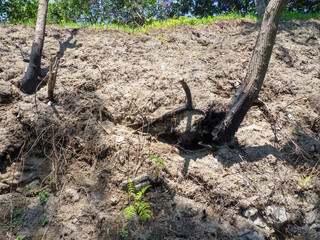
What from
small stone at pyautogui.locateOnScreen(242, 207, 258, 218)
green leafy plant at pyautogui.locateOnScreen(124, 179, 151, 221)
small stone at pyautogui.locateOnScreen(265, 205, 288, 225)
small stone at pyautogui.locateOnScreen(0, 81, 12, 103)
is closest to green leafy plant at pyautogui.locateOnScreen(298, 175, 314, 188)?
small stone at pyautogui.locateOnScreen(265, 205, 288, 225)

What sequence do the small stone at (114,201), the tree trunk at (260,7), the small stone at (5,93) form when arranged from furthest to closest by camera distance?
the tree trunk at (260,7)
the small stone at (5,93)
the small stone at (114,201)

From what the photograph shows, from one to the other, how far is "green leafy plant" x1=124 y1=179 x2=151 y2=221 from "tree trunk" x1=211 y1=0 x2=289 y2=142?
1517 mm

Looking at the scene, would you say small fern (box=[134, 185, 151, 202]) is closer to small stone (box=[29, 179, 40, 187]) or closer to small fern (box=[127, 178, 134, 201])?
small fern (box=[127, 178, 134, 201])

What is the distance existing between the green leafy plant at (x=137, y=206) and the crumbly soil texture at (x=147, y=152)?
4 centimetres

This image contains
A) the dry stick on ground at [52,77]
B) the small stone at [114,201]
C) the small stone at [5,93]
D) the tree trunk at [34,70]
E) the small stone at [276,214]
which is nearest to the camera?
the small stone at [276,214]

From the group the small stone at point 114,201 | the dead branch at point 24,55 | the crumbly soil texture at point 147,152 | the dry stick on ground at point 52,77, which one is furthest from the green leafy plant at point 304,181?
the dead branch at point 24,55

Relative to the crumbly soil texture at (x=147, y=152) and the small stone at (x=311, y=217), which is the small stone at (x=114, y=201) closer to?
the crumbly soil texture at (x=147, y=152)

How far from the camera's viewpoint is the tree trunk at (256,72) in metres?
3.17

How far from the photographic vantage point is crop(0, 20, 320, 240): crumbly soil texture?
290 centimetres

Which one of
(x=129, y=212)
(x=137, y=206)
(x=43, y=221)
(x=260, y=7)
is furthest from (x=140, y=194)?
(x=260, y=7)

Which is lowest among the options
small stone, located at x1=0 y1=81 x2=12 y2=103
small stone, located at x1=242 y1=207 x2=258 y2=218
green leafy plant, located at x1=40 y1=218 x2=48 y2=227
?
green leafy plant, located at x1=40 y1=218 x2=48 y2=227

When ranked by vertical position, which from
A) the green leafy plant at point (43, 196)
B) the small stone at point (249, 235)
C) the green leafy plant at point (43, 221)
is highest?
the green leafy plant at point (43, 196)

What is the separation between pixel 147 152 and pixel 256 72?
2182 millimetres

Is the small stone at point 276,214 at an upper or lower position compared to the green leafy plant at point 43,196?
upper
